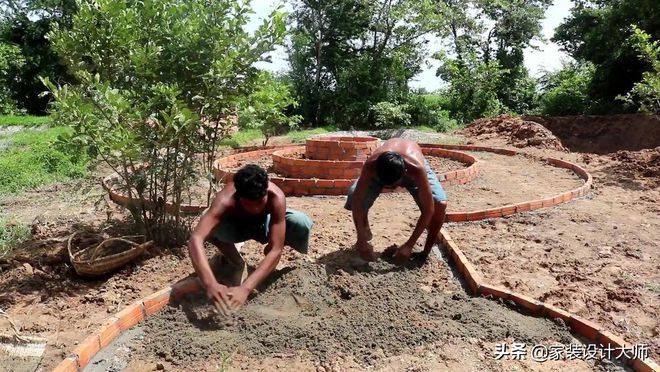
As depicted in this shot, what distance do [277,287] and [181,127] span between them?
4.38ft

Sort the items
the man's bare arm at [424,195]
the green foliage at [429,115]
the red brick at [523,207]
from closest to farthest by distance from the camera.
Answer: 1. the man's bare arm at [424,195]
2. the red brick at [523,207]
3. the green foliage at [429,115]

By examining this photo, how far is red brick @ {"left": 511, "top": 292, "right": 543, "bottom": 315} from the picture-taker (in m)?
3.47

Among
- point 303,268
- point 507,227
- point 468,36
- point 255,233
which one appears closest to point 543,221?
point 507,227

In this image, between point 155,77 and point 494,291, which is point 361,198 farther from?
point 155,77

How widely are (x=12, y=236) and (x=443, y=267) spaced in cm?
386

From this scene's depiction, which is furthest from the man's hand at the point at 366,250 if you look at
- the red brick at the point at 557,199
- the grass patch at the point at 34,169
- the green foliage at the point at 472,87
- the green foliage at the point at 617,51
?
the green foliage at the point at 472,87

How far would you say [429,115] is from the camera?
17922mm

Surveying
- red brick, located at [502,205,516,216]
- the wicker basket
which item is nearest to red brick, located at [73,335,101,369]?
the wicker basket

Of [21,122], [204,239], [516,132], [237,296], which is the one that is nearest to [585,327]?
[237,296]

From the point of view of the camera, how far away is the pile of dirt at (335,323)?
2998 millimetres

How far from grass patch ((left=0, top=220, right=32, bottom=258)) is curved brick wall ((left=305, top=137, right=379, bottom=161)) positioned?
14.0 ft

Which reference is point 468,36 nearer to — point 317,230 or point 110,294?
point 317,230

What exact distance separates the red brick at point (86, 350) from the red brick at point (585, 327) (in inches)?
114

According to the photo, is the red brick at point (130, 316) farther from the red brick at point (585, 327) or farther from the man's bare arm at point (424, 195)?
the red brick at point (585, 327)
